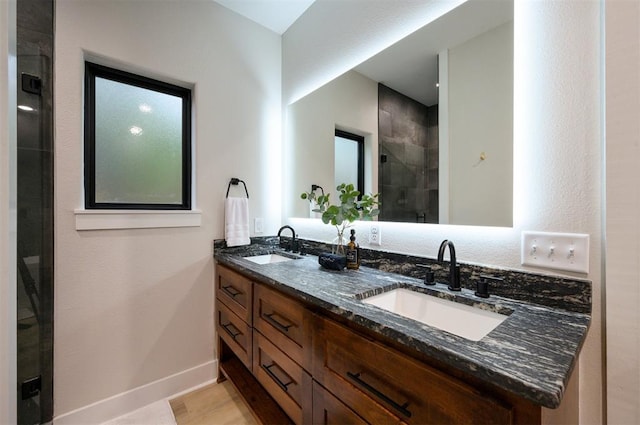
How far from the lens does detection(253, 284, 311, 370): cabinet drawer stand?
1002mm

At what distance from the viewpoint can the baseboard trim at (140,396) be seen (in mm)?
1416

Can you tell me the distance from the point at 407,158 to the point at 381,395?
103 centimetres

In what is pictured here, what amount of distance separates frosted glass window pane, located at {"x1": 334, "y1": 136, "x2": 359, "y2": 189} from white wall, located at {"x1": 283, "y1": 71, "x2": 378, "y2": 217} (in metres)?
0.05

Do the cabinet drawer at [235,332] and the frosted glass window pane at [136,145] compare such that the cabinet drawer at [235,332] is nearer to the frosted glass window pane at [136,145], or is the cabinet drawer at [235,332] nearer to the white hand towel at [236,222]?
the white hand towel at [236,222]

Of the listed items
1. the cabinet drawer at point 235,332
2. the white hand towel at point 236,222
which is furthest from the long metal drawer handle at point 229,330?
the white hand towel at point 236,222

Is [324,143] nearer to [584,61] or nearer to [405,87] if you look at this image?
[405,87]

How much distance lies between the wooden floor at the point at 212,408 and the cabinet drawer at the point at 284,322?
0.65 m

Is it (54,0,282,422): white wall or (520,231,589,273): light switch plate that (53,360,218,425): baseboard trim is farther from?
(520,231,589,273): light switch plate

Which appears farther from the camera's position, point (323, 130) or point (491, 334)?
point (323, 130)

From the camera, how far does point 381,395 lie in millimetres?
737

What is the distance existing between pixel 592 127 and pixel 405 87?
77cm

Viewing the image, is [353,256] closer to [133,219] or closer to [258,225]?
[258,225]

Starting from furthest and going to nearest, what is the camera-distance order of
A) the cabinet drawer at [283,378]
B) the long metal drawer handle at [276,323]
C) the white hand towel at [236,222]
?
the white hand towel at [236,222] < the long metal drawer handle at [276,323] < the cabinet drawer at [283,378]

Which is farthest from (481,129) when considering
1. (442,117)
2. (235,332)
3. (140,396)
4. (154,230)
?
(140,396)
